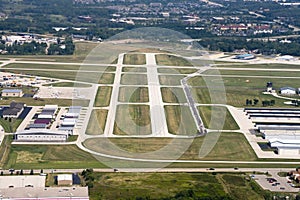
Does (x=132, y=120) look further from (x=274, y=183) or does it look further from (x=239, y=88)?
(x=239, y=88)

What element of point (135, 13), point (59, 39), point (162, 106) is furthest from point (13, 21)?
point (162, 106)

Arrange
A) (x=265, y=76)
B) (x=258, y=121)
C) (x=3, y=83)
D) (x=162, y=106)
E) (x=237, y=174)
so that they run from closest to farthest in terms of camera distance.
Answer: (x=237, y=174) < (x=258, y=121) < (x=162, y=106) < (x=3, y=83) < (x=265, y=76)

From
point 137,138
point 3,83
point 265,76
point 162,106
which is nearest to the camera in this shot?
point 137,138

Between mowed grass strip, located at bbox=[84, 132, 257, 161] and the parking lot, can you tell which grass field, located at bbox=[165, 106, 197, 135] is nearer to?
mowed grass strip, located at bbox=[84, 132, 257, 161]

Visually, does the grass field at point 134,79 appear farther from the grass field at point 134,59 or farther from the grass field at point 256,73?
the grass field at point 256,73

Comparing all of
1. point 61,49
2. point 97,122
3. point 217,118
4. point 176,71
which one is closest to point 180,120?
point 217,118

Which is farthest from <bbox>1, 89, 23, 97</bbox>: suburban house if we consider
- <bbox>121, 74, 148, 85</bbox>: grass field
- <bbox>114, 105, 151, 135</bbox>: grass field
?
<bbox>121, 74, 148, 85</bbox>: grass field

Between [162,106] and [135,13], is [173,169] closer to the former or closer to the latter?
[162,106]
